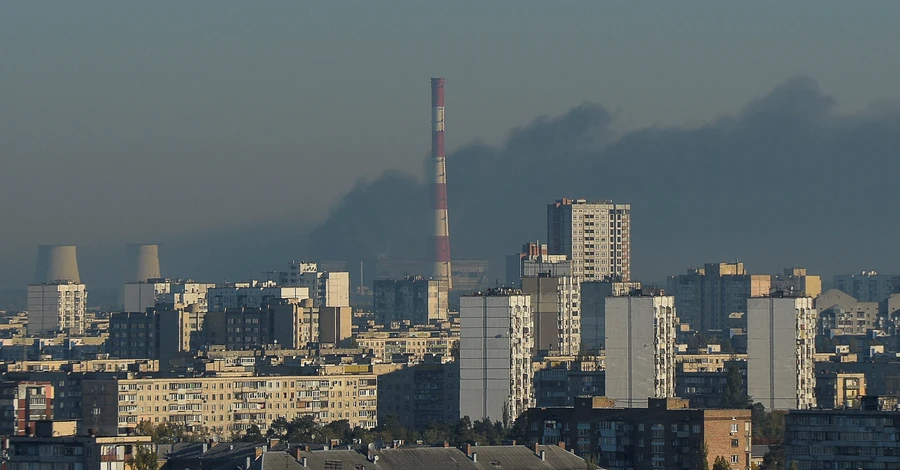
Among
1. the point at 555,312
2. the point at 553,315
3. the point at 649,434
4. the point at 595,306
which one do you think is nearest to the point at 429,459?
the point at 649,434

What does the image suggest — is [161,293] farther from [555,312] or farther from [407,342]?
[555,312]

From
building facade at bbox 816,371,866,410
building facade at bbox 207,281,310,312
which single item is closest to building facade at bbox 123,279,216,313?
building facade at bbox 207,281,310,312

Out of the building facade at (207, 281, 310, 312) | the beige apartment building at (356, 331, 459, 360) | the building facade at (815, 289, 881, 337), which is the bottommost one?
the beige apartment building at (356, 331, 459, 360)

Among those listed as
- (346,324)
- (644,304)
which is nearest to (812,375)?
(644,304)

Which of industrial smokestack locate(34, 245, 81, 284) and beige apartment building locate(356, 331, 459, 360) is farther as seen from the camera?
industrial smokestack locate(34, 245, 81, 284)

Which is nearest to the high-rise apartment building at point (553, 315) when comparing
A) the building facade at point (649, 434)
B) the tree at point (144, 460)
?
the building facade at point (649, 434)

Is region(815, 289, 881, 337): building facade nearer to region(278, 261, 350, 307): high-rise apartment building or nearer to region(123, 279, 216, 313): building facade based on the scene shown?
region(278, 261, 350, 307): high-rise apartment building

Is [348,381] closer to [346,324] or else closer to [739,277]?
[346,324]

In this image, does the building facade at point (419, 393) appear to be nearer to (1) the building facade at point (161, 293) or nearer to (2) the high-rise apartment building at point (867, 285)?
(1) the building facade at point (161, 293)
